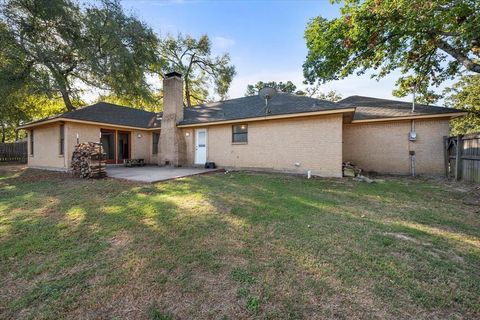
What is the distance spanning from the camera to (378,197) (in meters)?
5.99

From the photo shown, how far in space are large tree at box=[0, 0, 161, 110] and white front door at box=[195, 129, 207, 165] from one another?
7210 mm

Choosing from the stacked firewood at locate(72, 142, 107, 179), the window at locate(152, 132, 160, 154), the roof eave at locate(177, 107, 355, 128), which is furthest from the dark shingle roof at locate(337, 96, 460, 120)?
the window at locate(152, 132, 160, 154)

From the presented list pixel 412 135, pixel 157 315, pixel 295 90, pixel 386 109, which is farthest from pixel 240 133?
pixel 295 90

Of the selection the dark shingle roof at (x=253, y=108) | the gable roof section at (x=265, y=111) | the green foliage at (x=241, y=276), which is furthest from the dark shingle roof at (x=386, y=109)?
the green foliage at (x=241, y=276)

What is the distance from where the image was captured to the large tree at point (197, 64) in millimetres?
25875

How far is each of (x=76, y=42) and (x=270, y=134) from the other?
43.3ft

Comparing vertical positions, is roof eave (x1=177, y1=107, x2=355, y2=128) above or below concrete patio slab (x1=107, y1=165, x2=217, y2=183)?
above

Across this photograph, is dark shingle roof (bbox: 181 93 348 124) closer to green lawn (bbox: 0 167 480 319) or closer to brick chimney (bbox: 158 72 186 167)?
brick chimney (bbox: 158 72 186 167)

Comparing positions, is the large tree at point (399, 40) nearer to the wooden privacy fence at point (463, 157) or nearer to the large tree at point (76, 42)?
the wooden privacy fence at point (463, 157)

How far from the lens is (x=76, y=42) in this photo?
13.5m

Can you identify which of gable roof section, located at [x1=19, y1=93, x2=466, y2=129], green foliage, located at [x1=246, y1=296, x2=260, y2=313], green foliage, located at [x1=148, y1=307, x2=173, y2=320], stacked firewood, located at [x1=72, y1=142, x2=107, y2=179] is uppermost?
gable roof section, located at [x1=19, y1=93, x2=466, y2=129]

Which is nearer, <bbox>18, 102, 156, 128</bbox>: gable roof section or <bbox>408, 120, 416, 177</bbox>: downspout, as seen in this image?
<bbox>408, 120, 416, 177</bbox>: downspout

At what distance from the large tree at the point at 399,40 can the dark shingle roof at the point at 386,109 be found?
1.42 m

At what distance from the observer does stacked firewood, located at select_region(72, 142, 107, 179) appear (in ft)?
28.7
